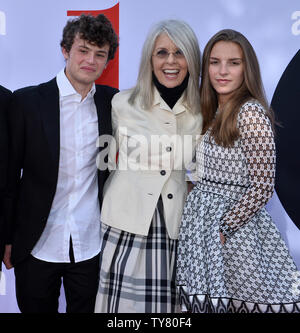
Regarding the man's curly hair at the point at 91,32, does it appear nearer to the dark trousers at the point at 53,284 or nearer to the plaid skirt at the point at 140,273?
the plaid skirt at the point at 140,273

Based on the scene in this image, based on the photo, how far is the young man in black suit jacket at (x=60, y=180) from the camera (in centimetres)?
178

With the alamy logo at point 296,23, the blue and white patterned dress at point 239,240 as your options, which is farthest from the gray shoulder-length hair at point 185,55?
the alamy logo at point 296,23

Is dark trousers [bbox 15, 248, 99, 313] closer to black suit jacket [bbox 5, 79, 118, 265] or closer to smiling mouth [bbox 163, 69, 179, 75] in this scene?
black suit jacket [bbox 5, 79, 118, 265]

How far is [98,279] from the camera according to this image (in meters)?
1.90

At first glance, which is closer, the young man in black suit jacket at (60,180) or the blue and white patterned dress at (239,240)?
the blue and white patterned dress at (239,240)

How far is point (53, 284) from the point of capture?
1.87 metres

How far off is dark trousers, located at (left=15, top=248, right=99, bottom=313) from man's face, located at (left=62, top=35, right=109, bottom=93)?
86cm

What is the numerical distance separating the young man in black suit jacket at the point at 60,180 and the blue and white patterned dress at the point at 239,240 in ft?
1.65

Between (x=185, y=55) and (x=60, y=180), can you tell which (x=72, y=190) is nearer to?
(x=60, y=180)

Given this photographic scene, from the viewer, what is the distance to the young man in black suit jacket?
5.84 feet

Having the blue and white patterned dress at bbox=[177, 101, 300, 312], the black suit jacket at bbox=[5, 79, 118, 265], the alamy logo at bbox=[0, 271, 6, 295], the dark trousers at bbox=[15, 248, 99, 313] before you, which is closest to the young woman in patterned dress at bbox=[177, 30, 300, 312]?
the blue and white patterned dress at bbox=[177, 101, 300, 312]
